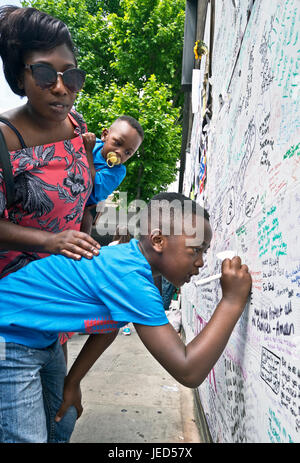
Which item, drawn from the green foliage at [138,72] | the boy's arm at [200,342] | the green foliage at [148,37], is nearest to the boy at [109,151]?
the boy's arm at [200,342]

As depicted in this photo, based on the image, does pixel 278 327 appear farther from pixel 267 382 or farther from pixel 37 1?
pixel 37 1

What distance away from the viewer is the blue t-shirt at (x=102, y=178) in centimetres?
203

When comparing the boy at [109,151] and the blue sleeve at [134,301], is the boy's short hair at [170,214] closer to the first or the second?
the blue sleeve at [134,301]

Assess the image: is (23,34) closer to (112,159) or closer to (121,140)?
(112,159)

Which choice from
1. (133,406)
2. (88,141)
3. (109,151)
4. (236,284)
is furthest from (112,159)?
(133,406)

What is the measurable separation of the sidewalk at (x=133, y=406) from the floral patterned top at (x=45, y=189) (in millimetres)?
1579

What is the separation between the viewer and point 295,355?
774mm

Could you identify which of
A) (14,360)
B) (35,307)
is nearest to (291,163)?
(35,307)

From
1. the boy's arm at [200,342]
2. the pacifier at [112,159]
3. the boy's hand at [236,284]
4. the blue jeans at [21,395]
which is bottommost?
the blue jeans at [21,395]

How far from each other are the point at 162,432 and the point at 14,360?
1.60 meters

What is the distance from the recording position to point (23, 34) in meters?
1.25

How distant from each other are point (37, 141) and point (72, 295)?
601 mm

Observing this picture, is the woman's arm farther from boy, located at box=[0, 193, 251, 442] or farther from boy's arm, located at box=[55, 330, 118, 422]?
boy's arm, located at box=[55, 330, 118, 422]

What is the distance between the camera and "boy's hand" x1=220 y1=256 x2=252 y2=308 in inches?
45.3
